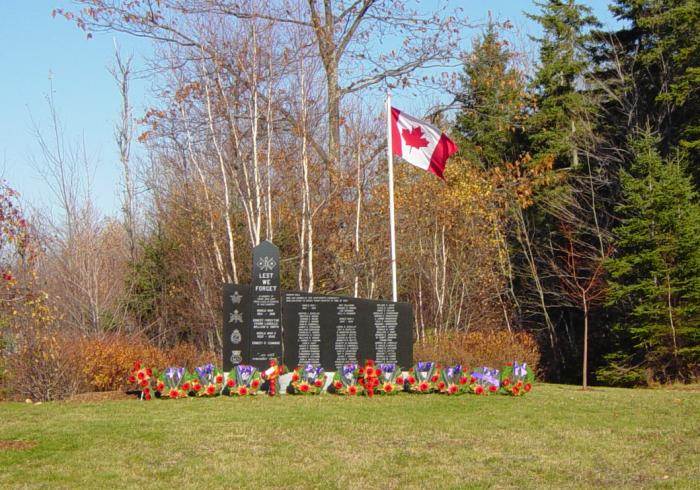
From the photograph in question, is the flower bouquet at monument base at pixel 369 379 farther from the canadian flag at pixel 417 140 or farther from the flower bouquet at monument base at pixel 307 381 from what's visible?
the canadian flag at pixel 417 140

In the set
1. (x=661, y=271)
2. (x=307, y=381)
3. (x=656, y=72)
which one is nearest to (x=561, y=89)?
(x=656, y=72)

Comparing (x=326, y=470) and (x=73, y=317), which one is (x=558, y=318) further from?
(x=326, y=470)

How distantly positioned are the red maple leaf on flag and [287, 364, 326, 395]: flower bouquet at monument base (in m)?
4.78

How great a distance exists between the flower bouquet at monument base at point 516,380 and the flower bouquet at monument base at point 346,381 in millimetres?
2324

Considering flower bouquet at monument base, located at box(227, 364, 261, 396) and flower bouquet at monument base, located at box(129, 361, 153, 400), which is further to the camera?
flower bouquet at monument base, located at box(227, 364, 261, 396)

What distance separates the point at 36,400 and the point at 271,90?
7.97m

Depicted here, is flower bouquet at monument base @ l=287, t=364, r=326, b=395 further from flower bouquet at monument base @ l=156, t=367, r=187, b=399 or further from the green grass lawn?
flower bouquet at monument base @ l=156, t=367, r=187, b=399

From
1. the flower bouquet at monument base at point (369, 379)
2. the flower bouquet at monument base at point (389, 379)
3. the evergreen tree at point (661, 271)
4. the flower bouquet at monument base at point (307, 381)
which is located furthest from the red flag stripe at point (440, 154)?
the evergreen tree at point (661, 271)

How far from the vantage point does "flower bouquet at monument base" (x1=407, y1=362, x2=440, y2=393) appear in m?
13.5

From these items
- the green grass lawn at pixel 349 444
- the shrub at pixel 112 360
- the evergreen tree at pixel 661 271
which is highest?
the evergreen tree at pixel 661 271

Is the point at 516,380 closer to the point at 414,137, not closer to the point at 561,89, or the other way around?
the point at 414,137

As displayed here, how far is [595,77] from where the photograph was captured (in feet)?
96.7

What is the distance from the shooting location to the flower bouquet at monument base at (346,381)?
13406 millimetres

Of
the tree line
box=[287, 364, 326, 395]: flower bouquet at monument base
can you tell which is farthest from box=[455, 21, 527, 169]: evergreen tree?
box=[287, 364, 326, 395]: flower bouquet at monument base
